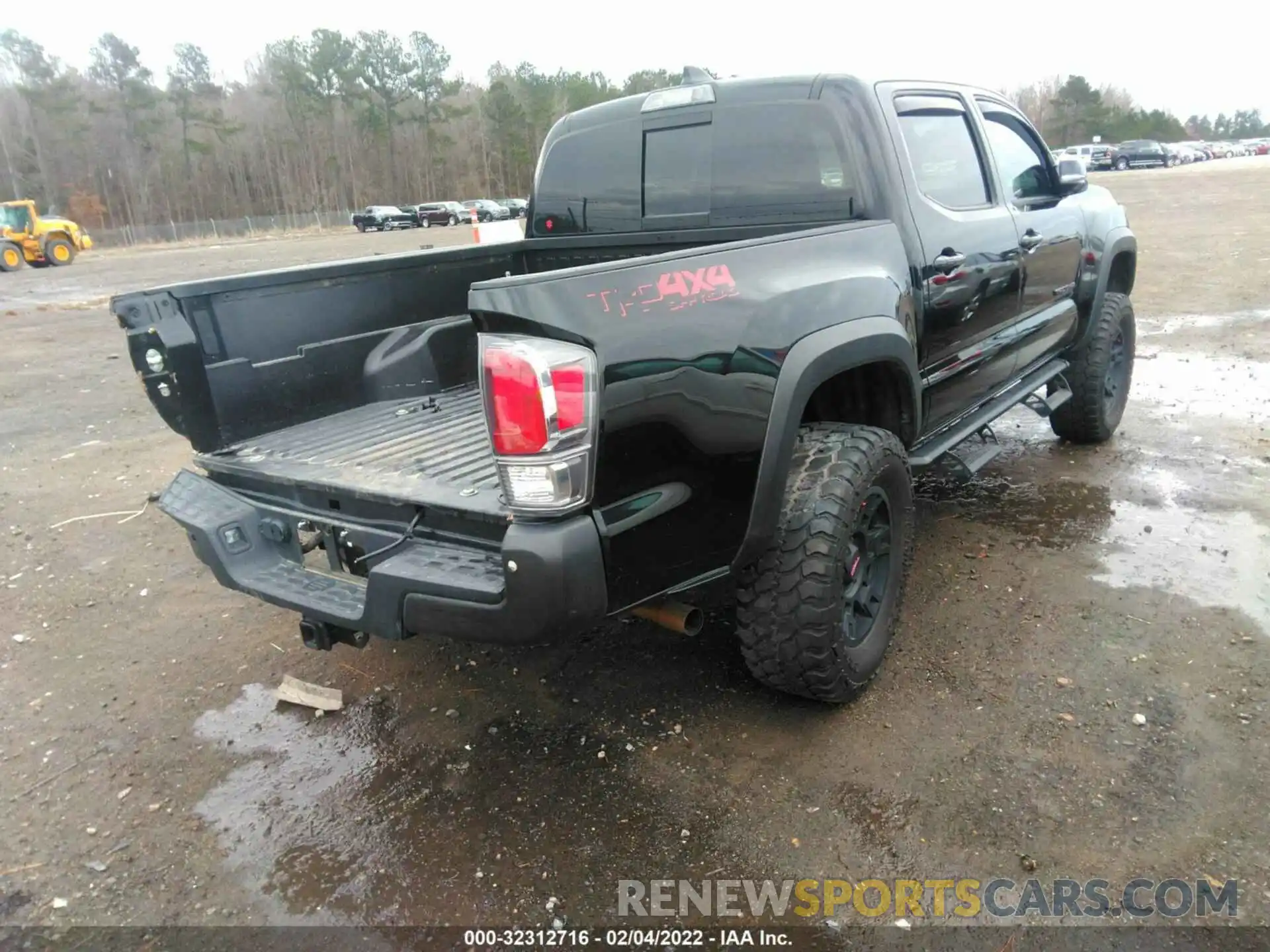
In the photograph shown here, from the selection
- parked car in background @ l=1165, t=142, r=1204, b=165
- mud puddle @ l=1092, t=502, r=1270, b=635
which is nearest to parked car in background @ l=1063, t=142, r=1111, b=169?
parked car in background @ l=1165, t=142, r=1204, b=165

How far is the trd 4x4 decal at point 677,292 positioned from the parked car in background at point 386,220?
167 feet

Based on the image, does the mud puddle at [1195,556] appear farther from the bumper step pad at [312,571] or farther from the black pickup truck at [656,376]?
the bumper step pad at [312,571]

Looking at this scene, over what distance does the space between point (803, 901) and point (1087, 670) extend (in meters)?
1.53

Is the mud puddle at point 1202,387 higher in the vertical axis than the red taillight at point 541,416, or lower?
lower

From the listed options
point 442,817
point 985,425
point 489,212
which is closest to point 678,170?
point 985,425

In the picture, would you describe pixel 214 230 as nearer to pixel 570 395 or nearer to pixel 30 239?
pixel 30 239

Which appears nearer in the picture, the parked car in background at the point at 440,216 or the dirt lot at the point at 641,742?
the dirt lot at the point at 641,742

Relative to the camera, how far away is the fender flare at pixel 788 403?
8.23ft

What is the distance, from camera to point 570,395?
2.14 meters

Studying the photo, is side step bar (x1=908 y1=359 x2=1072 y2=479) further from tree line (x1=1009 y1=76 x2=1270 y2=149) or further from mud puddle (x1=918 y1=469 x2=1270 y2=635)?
tree line (x1=1009 y1=76 x2=1270 y2=149)

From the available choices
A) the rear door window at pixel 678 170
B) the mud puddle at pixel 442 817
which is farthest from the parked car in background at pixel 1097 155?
the mud puddle at pixel 442 817

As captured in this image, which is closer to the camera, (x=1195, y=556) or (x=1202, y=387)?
(x=1195, y=556)

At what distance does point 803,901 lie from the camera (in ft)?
7.43

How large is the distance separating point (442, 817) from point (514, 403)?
4.43 ft
